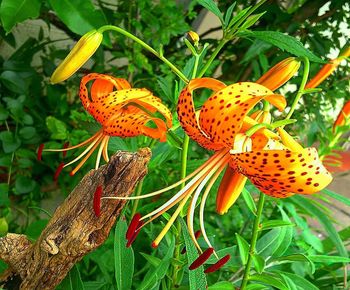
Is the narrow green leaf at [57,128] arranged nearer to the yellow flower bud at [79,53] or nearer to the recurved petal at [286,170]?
the yellow flower bud at [79,53]

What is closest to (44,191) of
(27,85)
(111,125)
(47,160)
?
(47,160)

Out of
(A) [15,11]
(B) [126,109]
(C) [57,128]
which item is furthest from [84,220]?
(C) [57,128]

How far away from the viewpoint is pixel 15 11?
87cm

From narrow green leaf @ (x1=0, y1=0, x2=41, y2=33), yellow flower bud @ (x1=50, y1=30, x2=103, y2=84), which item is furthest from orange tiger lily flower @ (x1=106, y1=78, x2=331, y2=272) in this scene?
narrow green leaf @ (x1=0, y1=0, x2=41, y2=33)

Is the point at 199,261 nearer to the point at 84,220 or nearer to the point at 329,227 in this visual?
the point at 84,220

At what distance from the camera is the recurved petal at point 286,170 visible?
0.46 meters

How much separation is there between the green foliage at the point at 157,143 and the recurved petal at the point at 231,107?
10cm

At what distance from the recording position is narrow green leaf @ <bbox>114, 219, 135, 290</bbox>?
2.02 feet

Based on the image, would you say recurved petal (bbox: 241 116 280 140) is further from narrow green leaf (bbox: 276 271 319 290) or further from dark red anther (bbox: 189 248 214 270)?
narrow green leaf (bbox: 276 271 319 290)

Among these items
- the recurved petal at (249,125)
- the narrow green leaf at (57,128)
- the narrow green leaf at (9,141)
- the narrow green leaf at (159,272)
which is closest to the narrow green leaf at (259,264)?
the narrow green leaf at (159,272)

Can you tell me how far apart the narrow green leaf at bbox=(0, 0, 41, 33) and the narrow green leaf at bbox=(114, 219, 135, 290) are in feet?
1.39

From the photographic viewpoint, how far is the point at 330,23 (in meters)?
1.55

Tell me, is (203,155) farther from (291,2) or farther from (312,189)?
(312,189)

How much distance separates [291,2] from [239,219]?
0.73 m
